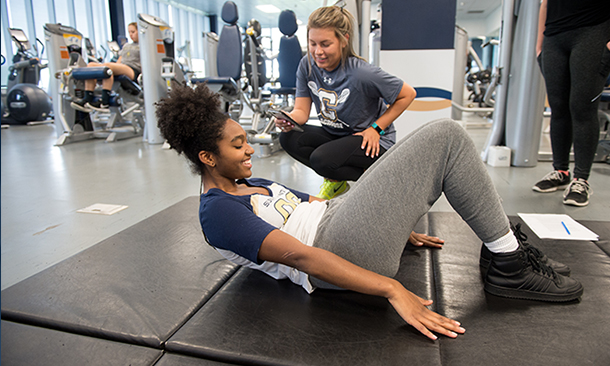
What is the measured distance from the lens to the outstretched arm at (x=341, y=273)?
2.99 ft

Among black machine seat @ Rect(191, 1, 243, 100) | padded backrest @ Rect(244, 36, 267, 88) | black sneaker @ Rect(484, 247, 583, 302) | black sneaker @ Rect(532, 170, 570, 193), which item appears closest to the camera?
black sneaker @ Rect(484, 247, 583, 302)

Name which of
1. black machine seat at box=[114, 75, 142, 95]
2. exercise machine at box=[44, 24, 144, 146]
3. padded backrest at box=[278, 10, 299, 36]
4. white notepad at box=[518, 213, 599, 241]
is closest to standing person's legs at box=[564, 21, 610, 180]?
white notepad at box=[518, 213, 599, 241]

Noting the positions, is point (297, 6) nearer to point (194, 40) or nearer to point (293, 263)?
point (194, 40)

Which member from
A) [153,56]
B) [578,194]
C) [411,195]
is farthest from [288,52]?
[411,195]

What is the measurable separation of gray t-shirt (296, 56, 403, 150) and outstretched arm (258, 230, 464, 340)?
97cm

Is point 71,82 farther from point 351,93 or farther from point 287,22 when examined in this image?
point 351,93

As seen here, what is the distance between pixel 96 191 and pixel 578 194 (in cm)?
299

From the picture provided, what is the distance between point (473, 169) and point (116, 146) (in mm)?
4583

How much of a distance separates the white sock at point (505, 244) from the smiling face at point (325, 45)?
101cm

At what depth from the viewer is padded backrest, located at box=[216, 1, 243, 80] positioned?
434cm

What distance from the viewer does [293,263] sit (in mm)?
927

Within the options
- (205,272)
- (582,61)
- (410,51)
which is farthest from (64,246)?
(582,61)

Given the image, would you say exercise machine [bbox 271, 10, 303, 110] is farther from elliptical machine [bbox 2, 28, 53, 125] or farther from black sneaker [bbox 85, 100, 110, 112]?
elliptical machine [bbox 2, 28, 53, 125]

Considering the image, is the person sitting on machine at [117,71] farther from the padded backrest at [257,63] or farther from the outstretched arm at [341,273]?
the outstretched arm at [341,273]
